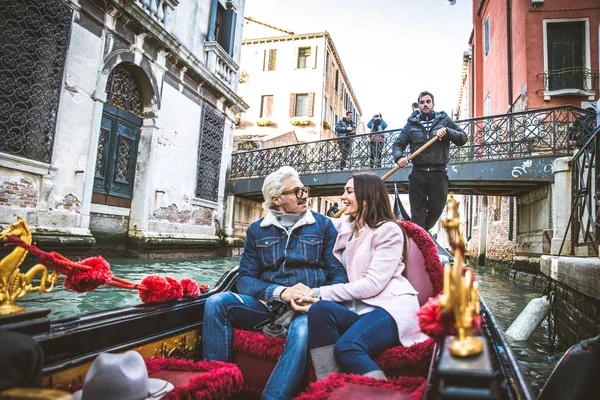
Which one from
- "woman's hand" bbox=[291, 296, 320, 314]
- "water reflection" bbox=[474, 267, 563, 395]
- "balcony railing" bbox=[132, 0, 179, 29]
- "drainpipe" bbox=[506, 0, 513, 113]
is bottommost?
"water reflection" bbox=[474, 267, 563, 395]

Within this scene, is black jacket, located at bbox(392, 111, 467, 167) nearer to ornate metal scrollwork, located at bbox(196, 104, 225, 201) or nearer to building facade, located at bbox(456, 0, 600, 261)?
building facade, located at bbox(456, 0, 600, 261)

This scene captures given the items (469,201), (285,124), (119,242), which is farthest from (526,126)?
(285,124)

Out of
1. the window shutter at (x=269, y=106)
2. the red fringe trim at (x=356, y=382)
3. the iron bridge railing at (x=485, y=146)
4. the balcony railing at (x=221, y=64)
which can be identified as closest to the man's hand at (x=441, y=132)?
the red fringe trim at (x=356, y=382)

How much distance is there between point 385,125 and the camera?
33.3 ft

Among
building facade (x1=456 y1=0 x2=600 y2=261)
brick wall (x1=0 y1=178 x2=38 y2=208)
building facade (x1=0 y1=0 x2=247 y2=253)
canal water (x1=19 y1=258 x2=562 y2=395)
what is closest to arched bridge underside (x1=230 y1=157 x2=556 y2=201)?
building facade (x1=456 y1=0 x2=600 y2=261)

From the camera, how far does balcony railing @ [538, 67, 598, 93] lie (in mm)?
8211

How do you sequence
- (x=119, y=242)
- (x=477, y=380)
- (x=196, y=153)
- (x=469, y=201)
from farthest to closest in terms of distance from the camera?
(x=469, y=201) < (x=196, y=153) < (x=119, y=242) < (x=477, y=380)

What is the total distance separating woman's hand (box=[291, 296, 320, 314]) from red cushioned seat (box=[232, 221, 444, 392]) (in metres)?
0.15

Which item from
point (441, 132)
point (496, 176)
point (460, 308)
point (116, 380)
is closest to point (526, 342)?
point (441, 132)

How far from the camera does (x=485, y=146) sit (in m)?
7.70

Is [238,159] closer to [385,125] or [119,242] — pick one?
[385,125]

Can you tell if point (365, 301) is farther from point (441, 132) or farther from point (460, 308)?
point (441, 132)

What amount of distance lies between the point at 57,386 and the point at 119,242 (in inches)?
222

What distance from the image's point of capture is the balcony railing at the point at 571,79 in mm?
8211
